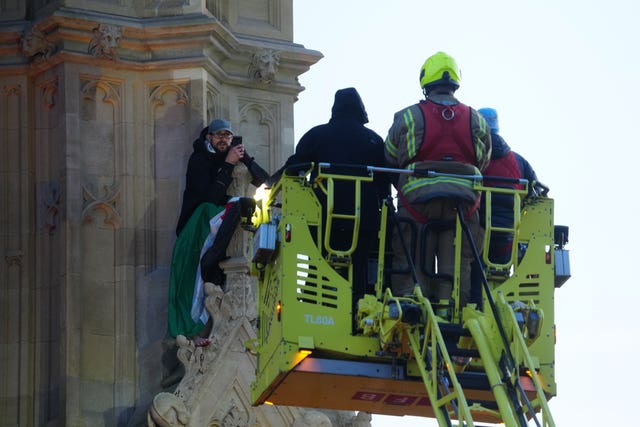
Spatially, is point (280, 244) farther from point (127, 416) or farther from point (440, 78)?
point (127, 416)

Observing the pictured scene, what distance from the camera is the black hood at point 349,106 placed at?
78.9ft

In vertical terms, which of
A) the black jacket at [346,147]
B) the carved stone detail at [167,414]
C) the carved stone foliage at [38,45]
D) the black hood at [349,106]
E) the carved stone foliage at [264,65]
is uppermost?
the carved stone foliage at [38,45]

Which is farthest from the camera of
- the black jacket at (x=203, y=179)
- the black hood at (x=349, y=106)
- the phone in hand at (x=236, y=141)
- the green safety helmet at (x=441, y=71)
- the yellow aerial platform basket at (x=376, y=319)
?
the phone in hand at (x=236, y=141)

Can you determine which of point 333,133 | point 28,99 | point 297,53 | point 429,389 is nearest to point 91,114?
point 28,99

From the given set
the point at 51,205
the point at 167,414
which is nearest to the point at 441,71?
the point at 167,414

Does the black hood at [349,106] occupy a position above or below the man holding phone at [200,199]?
above

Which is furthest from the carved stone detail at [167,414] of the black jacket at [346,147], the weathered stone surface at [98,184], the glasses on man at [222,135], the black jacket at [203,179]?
the black jacket at [346,147]

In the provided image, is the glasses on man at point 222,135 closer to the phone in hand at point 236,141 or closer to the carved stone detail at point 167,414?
the phone in hand at point 236,141

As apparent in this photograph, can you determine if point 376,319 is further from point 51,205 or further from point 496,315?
point 51,205

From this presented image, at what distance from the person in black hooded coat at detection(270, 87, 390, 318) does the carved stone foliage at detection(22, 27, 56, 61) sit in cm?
673

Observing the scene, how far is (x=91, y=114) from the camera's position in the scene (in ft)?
98.0

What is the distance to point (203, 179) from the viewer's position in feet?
96.0

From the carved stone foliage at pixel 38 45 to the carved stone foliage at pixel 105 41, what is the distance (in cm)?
55

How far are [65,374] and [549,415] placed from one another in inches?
404
